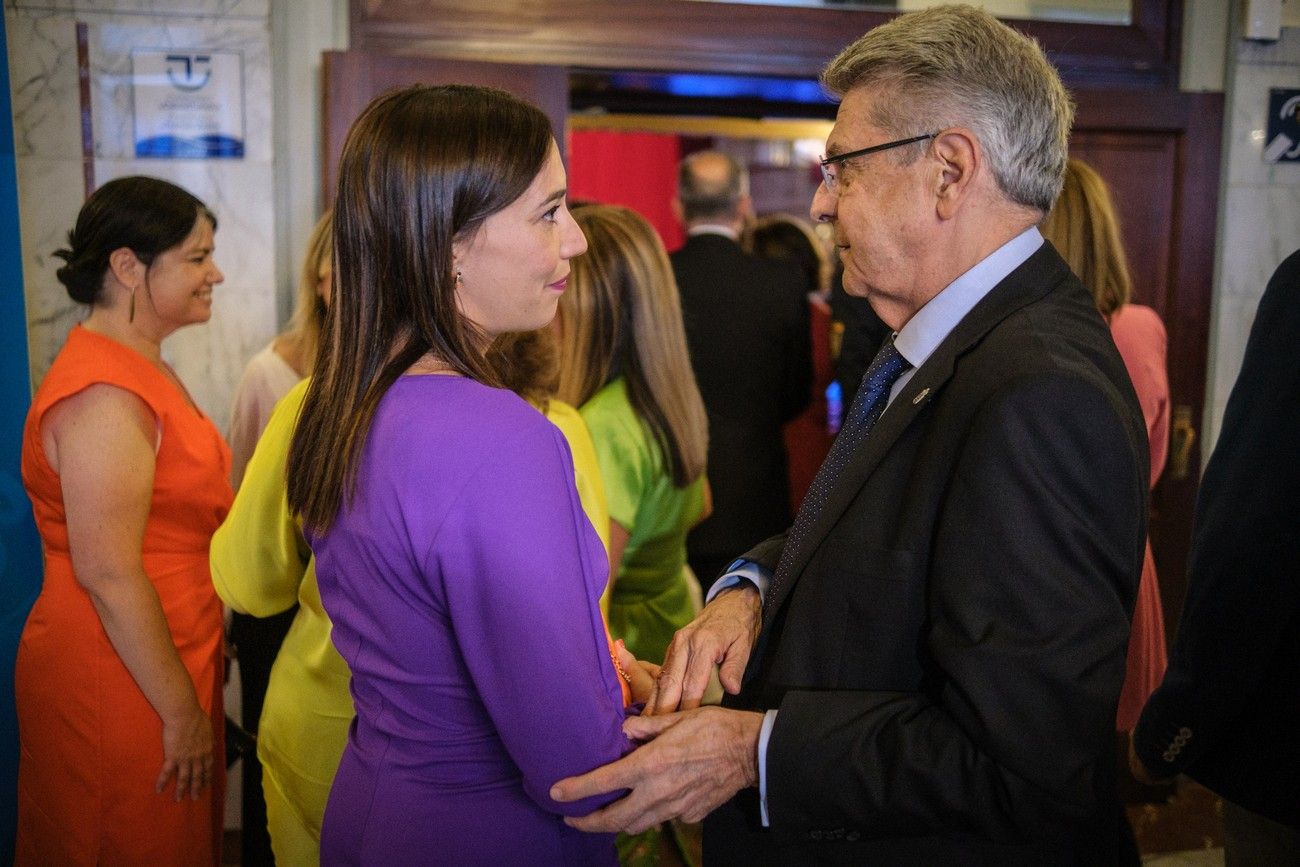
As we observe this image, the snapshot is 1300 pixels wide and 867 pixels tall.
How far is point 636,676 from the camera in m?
1.60

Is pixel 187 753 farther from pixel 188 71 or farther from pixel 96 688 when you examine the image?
pixel 188 71

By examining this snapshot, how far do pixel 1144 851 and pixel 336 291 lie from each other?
3.27 meters

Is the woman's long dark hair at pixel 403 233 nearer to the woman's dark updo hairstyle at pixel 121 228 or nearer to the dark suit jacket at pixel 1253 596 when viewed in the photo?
the dark suit jacket at pixel 1253 596

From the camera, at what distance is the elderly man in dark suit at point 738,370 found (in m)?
3.87

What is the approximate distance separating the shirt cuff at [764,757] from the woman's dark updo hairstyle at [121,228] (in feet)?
5.69

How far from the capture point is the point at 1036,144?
4.38 ft

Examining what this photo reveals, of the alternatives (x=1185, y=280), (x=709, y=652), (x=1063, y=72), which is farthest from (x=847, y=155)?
(x=1185, y=280)

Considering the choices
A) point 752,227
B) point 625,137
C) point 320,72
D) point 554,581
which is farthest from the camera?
point 625,137

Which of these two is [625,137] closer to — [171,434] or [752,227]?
[752,227]

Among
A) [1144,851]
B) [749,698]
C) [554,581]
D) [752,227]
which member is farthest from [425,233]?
[752,227]

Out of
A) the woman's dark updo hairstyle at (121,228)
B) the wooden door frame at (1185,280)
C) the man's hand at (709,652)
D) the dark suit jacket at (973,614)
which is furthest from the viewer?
the wooden door frame at (1185,280)

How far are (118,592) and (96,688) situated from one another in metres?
0.21

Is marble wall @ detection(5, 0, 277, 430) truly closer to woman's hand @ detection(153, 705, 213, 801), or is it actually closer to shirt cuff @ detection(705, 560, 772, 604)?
woman's hand @ detection(153, 705, 213, 801)

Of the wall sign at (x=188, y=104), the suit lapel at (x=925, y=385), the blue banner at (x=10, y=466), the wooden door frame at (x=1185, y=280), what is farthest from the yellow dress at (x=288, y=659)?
the wooden door frame at (x=1185, y=280)
